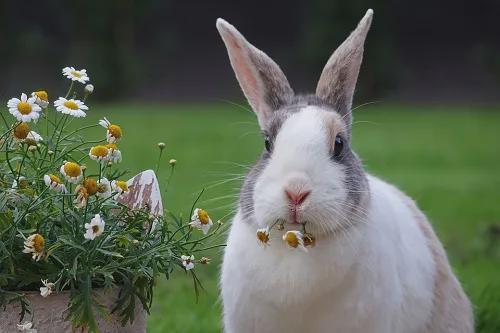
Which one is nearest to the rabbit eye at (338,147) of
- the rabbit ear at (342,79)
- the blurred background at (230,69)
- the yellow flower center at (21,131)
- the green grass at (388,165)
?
Result: the rabbit ear at (342,79)

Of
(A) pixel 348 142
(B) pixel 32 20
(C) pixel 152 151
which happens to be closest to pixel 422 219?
(A) pixel 348 142

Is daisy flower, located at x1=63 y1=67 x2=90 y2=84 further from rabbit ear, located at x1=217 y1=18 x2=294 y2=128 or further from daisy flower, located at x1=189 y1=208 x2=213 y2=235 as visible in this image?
rabbit ear, located at x1=217 y1=18 x2=294 y2=128

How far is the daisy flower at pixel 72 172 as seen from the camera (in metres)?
2.02

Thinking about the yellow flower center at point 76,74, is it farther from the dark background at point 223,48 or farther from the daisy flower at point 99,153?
the dark background at point 223,48

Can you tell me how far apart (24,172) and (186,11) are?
12490mm

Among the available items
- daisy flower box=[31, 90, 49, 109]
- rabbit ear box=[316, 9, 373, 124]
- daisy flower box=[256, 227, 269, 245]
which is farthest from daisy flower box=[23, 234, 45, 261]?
rabbit ear box=[316, 9, 373, 124]

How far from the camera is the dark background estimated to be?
13.3m

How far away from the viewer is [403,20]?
50.2 ft

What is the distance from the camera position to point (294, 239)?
7.10ft

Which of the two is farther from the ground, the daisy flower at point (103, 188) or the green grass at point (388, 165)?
the daisy flower at point (103, 188)

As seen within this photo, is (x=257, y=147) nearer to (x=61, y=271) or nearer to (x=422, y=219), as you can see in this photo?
(x=422, y=219)

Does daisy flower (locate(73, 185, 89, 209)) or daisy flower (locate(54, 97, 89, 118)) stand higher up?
daisy flower (locate(54, 97, 89, 118))

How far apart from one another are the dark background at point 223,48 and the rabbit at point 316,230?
10.3 meters

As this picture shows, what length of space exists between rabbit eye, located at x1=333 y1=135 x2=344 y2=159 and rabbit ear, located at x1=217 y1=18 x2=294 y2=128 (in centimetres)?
21
